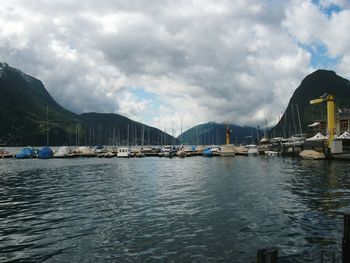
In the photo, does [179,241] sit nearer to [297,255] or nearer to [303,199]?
[297,255]

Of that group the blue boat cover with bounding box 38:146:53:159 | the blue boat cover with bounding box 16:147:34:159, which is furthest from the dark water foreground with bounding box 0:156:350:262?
the blue boat cover with bounding box 16:147:34:159

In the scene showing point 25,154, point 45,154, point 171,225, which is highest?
point 25,154

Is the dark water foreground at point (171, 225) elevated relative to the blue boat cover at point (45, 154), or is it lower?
lower

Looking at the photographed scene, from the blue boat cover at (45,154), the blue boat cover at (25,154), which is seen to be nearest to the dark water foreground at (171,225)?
the blue boat cover at (45,154)

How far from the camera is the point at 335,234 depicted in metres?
19.7

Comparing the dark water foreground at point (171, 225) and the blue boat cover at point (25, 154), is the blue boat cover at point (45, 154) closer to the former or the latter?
the blue boat cover at point (25, 154)

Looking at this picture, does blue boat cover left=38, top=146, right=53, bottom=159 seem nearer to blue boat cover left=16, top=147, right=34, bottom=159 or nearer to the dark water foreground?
blue boat cover left=16, top=147, right=34, bottom=159

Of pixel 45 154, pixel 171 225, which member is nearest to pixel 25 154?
pixel 45 154

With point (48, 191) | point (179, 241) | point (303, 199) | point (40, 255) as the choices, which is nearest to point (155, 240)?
point (179, 241)

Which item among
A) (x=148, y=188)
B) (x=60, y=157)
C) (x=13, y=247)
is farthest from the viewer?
(x=60, y=157)

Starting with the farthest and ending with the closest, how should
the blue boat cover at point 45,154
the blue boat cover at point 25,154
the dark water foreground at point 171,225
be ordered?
the blue boat cover at point 25,154, the blue boat cover at point 45,154, the dark water foreground at point 171,225

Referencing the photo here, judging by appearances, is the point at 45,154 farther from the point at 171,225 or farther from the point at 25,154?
the point at 171,225

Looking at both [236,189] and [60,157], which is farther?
[60,157]

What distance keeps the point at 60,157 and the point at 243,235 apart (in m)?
139
